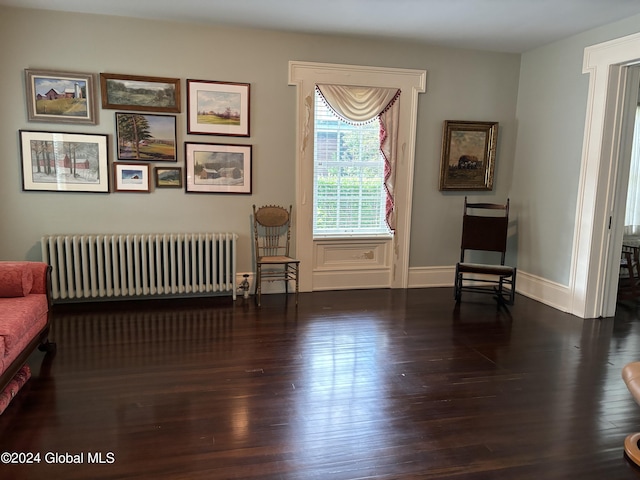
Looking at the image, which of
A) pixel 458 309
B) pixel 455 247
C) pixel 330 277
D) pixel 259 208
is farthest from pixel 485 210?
pixel 259 208

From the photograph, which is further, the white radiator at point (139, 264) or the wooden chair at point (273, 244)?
the wooden chair at point (273, 244)

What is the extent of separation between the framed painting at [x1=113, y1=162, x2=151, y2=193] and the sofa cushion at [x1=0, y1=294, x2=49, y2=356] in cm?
167

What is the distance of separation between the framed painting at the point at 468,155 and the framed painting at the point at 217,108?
7.86ft

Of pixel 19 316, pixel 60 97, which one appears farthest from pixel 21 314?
pixel 60 97

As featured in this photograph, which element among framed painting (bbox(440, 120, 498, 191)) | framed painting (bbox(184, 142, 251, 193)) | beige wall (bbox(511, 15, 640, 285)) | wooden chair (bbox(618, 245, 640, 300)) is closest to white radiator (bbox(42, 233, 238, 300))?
framed painting (bbox(184, 142, 251, 193))

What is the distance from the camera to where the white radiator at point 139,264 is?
4.48m

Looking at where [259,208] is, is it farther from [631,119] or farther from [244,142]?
[631,119]

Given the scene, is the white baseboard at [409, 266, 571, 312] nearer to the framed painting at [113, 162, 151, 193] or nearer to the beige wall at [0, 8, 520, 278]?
the beige wall at [0, 8, 520, 278]

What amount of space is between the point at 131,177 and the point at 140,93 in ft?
2.81

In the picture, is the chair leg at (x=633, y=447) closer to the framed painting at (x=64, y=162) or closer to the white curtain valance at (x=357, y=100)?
the white curtain valance at (x=357, y=100)

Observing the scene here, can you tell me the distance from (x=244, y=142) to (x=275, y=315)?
75.4 inches

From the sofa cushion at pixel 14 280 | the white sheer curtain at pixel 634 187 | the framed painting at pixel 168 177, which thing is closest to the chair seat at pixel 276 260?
the framed painting at pixel 168 177

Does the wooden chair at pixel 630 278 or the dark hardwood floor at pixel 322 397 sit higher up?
the wooden chair at pixel 630 278

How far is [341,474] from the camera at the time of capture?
2.16m
